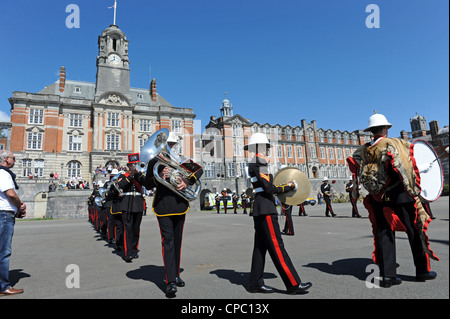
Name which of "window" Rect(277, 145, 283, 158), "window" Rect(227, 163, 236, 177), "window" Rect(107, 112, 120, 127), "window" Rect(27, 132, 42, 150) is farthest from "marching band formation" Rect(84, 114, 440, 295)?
"window" Rect(277, 145, 283, 158)

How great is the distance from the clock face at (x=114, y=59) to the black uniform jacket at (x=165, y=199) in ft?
151

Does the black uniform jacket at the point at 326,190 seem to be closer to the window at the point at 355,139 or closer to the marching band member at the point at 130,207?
the marching band member at the point at 130,207

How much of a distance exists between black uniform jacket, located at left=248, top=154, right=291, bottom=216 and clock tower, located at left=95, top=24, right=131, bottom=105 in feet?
137

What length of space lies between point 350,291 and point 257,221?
5.08ft

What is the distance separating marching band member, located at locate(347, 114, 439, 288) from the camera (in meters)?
3.77

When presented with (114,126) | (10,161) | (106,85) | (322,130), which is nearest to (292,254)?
(10,161)

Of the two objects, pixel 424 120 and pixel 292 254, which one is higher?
pixel 424 120

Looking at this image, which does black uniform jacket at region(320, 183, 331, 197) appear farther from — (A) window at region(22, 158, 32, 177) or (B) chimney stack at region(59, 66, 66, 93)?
(B) chimney stack at region(59, 66, 66, 93)

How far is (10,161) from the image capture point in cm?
434

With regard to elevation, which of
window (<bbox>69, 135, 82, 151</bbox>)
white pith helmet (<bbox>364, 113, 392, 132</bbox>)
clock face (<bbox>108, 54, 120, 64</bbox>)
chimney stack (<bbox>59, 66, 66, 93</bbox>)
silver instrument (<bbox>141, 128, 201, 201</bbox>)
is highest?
clock face (<bbox>108, 54, 120, 64</bbox>)

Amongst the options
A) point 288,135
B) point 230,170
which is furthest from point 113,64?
point 288,135

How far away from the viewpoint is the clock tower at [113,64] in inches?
1672

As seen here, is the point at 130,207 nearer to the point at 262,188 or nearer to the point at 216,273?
the point at 216,273
